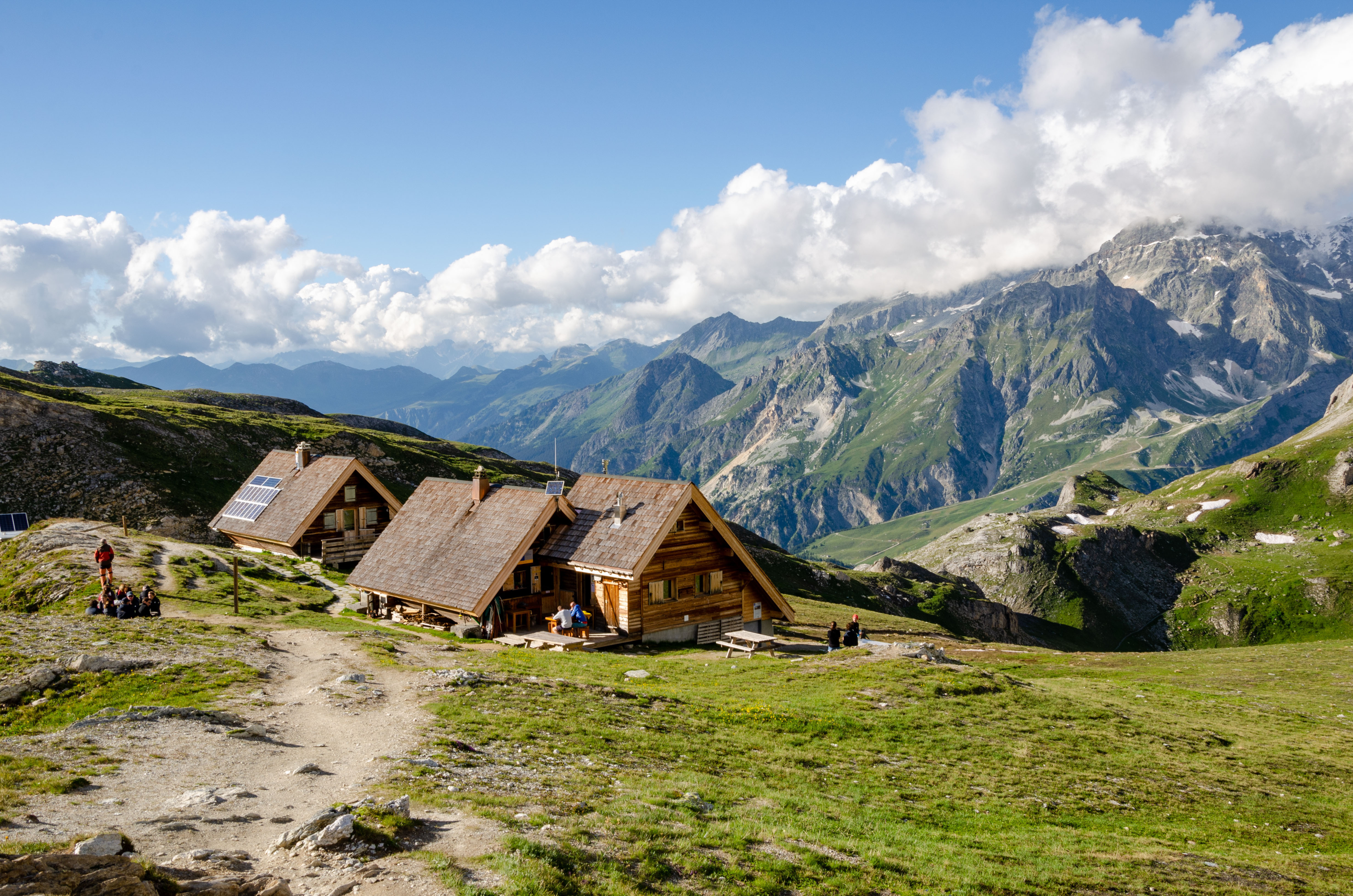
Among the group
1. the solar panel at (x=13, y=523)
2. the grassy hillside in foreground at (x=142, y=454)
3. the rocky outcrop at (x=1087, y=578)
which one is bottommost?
the rocky outcrop at (x=1087, y=578)

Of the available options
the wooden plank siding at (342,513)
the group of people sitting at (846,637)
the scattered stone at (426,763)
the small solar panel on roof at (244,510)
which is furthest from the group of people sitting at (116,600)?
the group of people sitting at (846,637)

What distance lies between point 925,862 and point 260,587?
43950 mm

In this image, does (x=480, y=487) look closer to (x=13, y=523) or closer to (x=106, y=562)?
(x=106, y=562)

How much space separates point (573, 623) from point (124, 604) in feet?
68.1

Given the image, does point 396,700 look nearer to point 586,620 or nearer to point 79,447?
point 586,620

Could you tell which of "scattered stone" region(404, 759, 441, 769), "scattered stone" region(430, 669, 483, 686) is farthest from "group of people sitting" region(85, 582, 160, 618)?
"scattered stone" region(404, 759, 441, 769)

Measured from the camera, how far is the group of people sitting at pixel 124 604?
33531mm

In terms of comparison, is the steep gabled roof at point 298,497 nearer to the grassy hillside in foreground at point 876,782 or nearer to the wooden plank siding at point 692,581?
the wooden plank siding at point 692,581

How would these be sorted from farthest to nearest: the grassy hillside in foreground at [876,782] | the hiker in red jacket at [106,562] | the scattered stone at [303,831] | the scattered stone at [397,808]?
the hiker in red jacket at [106,562] → the grassy hillside in foreground at [876,782] → the scattered stone at [397,808] → the scattered stone at [303,831]

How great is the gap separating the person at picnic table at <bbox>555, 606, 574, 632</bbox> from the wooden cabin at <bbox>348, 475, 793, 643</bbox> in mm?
2227

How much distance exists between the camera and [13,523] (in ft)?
166

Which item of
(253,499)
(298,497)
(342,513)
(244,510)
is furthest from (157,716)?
(244,510)

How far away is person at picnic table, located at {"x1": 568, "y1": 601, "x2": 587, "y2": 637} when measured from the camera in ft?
133

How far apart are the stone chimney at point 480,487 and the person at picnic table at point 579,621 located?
403 inches
